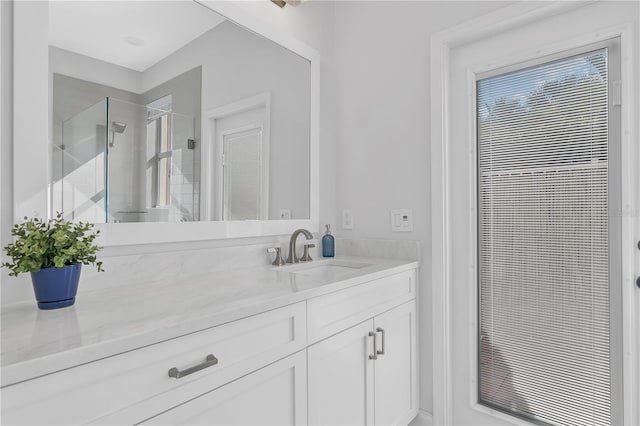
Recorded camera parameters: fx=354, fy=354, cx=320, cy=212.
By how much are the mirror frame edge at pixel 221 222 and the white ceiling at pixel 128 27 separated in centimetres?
7

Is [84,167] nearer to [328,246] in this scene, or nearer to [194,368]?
[194,368]

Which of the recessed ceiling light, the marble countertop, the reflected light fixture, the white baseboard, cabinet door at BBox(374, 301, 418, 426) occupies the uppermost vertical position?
the reflected light fixture

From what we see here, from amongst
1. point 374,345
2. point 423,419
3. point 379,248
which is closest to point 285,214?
point 379,248

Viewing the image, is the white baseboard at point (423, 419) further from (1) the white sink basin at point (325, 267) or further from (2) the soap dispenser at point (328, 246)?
(2) the soap dispenser at point (328, 246)

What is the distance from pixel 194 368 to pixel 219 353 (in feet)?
0.27

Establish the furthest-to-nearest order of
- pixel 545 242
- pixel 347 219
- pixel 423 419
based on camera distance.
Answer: pixel 347 219 → pixel 423 419 → pixel 545 242

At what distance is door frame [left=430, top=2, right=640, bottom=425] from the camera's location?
4.33 feet

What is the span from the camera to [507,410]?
→ 1.62 metres

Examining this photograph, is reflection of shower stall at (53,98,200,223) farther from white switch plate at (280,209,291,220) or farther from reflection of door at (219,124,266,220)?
white switch plate at (280,209,291,220)

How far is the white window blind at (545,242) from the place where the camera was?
1.41 meters

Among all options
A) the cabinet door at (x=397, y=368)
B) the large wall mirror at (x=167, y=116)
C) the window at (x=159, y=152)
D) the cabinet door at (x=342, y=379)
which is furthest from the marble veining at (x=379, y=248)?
the window at (x=159, y=152)

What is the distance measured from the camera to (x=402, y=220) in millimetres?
1884

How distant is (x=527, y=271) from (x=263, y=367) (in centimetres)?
123

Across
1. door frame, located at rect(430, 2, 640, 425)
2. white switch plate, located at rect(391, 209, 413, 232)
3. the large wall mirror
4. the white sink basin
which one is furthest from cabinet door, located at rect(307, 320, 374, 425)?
the large wall mirror
